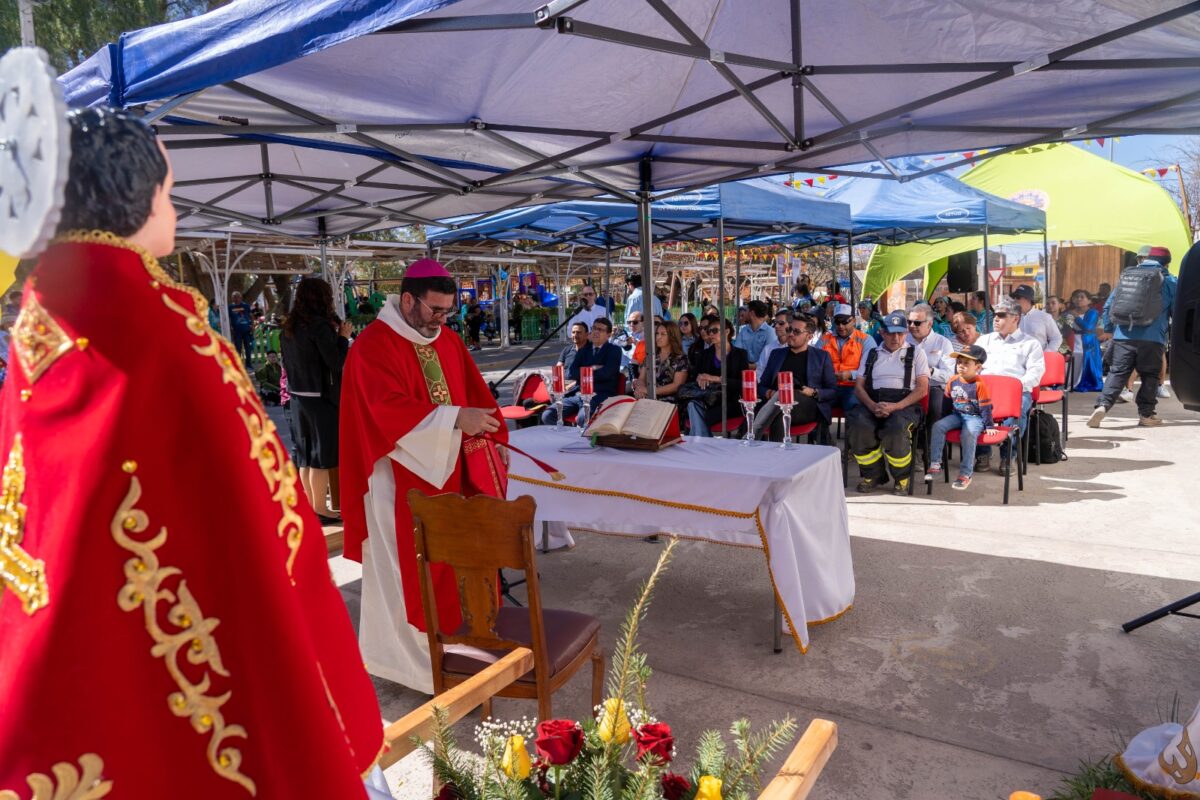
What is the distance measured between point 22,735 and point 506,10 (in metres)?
2.93

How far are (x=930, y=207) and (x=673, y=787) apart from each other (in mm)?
11049

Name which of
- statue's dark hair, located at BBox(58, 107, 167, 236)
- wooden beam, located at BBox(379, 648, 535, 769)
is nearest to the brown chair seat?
wooden beam, located at BBox(379, 648, 535, 769)

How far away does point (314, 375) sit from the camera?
19.2 feet

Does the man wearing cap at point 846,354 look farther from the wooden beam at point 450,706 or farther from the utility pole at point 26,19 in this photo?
the utility pole at point 26,19

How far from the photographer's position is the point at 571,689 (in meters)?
3.53

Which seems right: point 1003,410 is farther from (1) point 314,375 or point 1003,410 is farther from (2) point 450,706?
(2) point 450,706

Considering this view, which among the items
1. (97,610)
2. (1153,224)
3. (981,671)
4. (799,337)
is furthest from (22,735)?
(1153,224)

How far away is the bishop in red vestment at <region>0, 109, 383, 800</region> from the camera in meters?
0.96

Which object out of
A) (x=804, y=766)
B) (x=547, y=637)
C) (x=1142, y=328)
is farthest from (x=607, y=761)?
(x=1142, y=328)

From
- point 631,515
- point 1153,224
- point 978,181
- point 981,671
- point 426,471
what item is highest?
point 978,181

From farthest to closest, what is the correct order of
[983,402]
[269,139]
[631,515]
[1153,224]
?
1. [1153,224]
2. [983,402]
3. [269,139]
4. [631,515]

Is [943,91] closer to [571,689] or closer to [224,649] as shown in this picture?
[571,689]

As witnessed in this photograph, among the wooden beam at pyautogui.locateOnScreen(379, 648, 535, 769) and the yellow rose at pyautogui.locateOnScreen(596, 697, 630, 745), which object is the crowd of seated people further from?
the yellow rose at pyautogui.locateOnScreen(596, 697, 630, 745)

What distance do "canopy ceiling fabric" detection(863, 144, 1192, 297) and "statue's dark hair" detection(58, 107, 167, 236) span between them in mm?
15056
